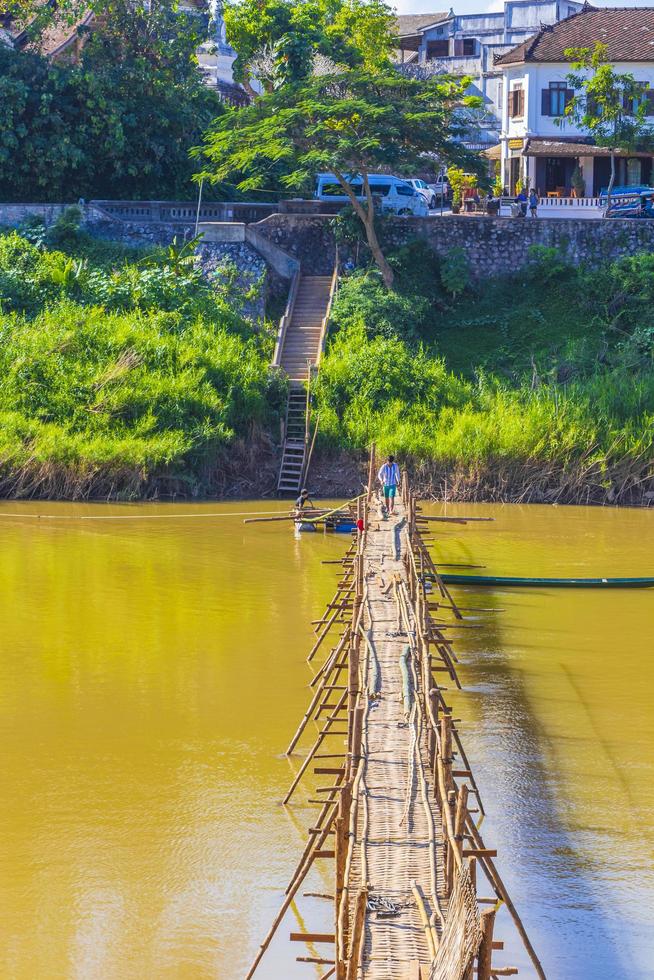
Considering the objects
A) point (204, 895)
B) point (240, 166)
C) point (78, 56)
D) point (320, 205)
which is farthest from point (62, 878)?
point (78, 56)

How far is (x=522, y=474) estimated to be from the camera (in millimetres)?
25406

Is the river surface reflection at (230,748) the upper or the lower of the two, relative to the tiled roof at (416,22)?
lower

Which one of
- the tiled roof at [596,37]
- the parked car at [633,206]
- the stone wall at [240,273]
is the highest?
the tiled roof at [596,37]

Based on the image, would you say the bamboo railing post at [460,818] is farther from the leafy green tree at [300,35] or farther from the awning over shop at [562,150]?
the awning over shop at [562,150]

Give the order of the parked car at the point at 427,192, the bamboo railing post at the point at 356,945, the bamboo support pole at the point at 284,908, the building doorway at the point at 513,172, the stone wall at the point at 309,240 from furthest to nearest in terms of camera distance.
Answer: the building doorway at the point at 513,172, the parked car at the point at 427,192, the stone wall at the point at 309,240, the bamboo support pole at the point at 284,908, the bamboo railing post at the point at 356,945

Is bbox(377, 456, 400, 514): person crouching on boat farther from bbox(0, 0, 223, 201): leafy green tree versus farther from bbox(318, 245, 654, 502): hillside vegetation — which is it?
bbox(0, 0, 223, 201): leafy green tree

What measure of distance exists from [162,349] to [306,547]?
752 cm

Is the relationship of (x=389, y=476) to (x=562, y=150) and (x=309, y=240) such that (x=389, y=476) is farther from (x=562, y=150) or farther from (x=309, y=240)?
(x=562, y=150)

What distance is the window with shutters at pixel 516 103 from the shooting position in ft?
130

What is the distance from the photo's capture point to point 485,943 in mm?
6441

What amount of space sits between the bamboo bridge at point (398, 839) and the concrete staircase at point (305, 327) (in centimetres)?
1546

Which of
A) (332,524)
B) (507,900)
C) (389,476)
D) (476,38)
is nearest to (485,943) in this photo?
(507,900)

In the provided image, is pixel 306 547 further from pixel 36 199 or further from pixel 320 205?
pixel 36 199

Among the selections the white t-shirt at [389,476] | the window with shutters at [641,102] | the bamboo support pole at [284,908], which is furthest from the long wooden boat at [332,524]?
the window with shutters at [641,102]
